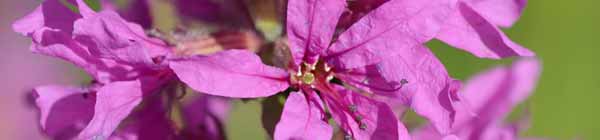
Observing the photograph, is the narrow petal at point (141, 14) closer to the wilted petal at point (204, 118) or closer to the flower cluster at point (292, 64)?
the flower cluster at point (292, 64)

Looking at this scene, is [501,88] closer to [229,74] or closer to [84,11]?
[229,74]

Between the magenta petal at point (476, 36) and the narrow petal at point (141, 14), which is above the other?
the narrow petal at point (141, 14)

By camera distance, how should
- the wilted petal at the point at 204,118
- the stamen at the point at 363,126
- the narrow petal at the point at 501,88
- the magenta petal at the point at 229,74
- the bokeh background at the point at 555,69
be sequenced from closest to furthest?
1. the magenta petal at the point at 229,74
2. the stamen at the point at 363,126
3. the wilted petal at the point at 204,118
4. the narrow petal at the point at 501,88
5. the bokeh background at the point at 555,69

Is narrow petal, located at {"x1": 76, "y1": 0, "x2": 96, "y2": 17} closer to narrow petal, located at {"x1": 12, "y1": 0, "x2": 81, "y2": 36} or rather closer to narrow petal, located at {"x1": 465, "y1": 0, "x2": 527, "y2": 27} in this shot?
narrow petal, located at {"x1": 12, "y1": 0, "x2": 81, "y2": 36}

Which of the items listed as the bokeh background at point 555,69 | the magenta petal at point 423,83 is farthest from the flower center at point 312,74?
the bokeh background at point 555,69

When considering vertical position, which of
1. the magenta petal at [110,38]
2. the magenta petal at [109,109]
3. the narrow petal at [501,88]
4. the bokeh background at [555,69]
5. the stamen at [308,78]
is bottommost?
the bokeh background at [555,69]

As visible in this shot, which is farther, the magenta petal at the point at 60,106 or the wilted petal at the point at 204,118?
the wilted petal at the point at 204,118

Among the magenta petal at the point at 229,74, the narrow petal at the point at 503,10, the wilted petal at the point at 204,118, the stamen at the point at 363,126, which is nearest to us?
the magenta petal at the point at 229,74
